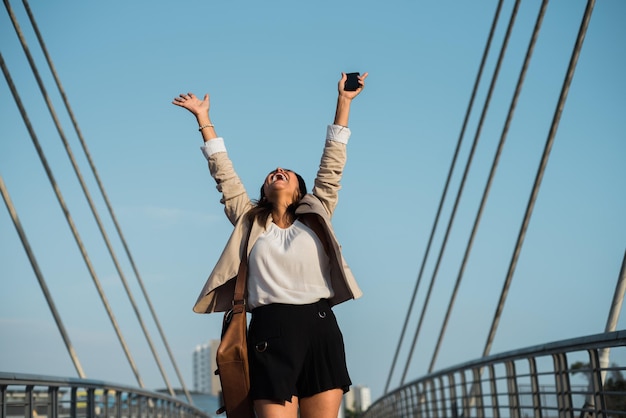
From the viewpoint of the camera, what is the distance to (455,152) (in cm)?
1508

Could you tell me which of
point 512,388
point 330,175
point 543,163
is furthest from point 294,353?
point 543,163

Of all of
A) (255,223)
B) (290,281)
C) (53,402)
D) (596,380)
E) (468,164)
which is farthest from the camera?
(468,164)

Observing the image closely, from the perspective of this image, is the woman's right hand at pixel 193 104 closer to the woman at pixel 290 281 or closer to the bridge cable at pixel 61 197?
the woman at pixel 290 281

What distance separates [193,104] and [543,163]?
20.6 ft

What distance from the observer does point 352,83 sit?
14.3 ft

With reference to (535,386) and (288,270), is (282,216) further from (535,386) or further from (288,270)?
(535,386)

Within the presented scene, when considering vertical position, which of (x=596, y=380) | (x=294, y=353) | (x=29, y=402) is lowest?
(x=596, y=380)

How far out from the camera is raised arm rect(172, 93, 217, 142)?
4359 mm

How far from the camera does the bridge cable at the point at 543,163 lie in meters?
8.91

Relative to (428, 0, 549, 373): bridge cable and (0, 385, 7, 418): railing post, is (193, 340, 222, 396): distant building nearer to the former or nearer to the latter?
(428, 0, 549, 373): bridge cable

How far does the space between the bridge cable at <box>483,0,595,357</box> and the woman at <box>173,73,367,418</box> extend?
495 centimetres

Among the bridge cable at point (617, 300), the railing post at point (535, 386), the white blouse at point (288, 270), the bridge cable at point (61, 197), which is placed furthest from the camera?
the bridge cable at point (61, 197)

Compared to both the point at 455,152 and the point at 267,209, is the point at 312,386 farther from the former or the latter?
the point at 455,152

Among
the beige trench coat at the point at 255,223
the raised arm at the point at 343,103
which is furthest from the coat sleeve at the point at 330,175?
the raised arm at the point at 343,103
